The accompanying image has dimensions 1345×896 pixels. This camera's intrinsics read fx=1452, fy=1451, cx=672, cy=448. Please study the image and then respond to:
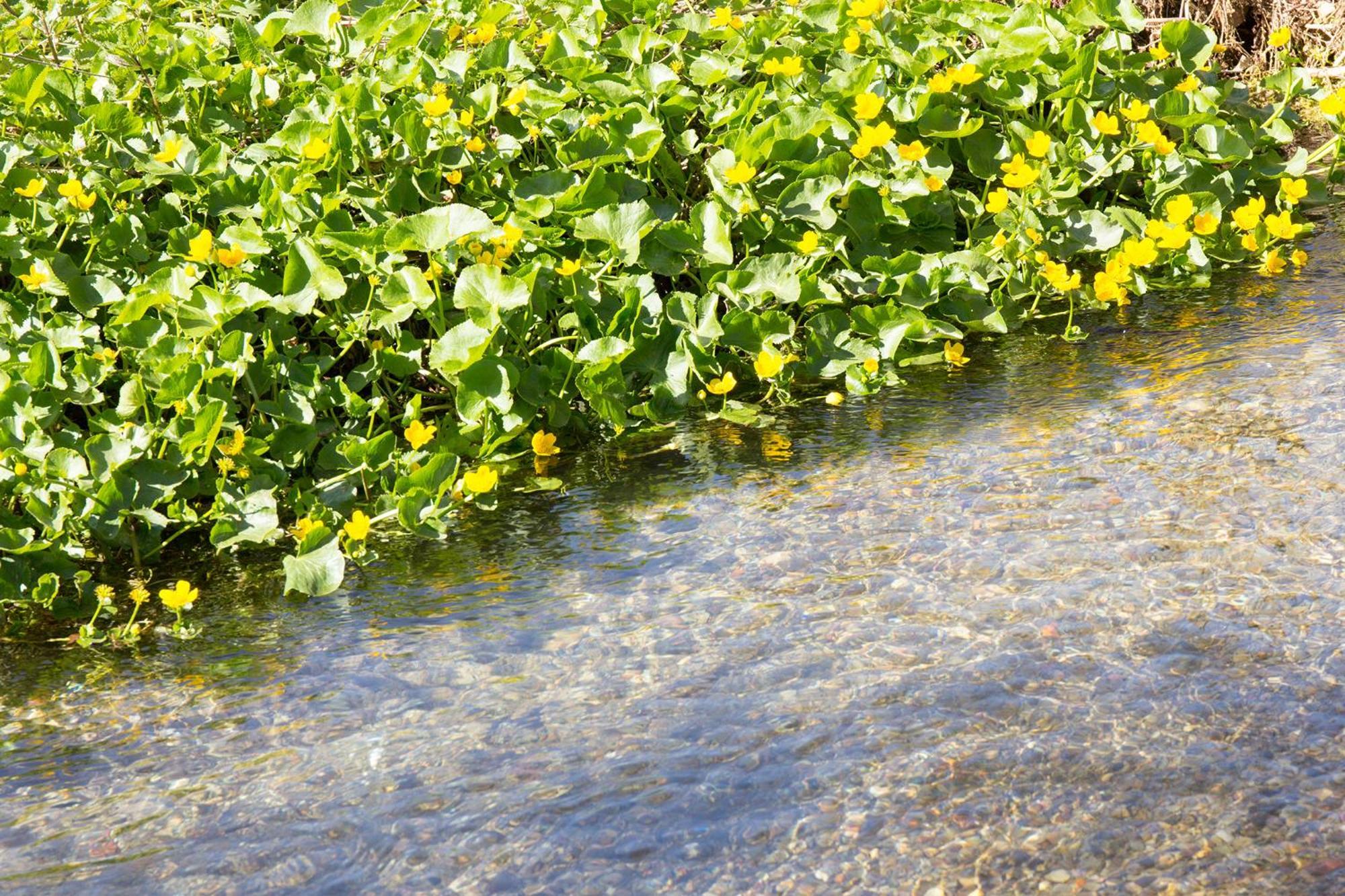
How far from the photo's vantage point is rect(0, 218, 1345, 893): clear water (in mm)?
1876

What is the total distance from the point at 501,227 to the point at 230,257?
642mm

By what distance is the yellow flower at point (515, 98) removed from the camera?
3.52m

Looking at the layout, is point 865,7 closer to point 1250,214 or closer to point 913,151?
point 913,151

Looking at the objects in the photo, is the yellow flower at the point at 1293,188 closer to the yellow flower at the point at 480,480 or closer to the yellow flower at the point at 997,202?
the yellow flower at the point at 997,202

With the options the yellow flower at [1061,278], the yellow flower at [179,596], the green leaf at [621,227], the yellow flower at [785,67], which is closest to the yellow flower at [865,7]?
the yellow flower at [785,67]

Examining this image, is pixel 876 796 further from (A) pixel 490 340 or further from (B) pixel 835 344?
(B) pixel 835 344

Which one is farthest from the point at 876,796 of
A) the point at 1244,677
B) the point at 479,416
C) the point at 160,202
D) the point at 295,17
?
the point at 295,17

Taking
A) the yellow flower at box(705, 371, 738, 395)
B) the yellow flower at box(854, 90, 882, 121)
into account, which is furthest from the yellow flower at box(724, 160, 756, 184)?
the yellow flower at box(705, 371, 738, 395)

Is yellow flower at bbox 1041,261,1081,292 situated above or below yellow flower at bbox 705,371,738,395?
above

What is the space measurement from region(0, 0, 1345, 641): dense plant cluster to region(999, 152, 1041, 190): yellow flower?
0.01m

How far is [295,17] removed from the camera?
3.86m

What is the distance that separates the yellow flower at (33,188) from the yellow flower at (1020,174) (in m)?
2.30

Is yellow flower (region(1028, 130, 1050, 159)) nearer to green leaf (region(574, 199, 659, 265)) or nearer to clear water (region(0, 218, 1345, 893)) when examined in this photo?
clear water (region(0, 218, 1345, 893))

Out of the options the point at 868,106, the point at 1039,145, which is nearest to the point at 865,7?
the point at 868,106
